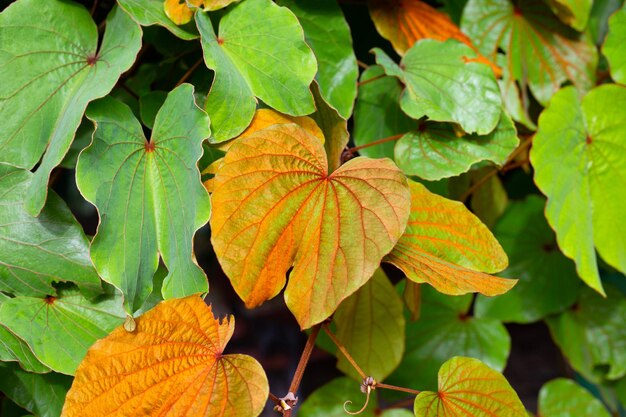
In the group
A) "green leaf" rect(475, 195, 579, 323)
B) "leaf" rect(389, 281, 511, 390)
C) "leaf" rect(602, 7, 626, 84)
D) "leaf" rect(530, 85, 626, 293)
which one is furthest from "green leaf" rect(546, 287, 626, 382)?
"leaf" rect(602, 7, 626, 84)

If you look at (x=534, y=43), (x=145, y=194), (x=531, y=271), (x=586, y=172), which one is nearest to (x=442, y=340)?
(x=531, y=271)

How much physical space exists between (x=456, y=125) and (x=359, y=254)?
0.86ft

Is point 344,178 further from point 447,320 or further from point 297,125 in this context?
point 447,320

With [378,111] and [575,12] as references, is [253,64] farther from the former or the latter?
[575,12]

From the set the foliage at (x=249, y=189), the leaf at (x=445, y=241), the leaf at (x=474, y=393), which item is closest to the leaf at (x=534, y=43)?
the foliage at (x=249, y=189)

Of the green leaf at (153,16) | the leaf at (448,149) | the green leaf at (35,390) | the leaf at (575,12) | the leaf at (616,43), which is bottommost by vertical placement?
the green leaf at (35,390)

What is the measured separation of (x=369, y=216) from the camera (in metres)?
0.53

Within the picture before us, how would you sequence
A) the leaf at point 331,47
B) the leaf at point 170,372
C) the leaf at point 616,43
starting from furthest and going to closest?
the leaf at point 616,43, the leaf at point 331,47, the leaf at point 170,372

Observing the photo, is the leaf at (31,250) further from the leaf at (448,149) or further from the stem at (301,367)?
the leaf at (448,149)

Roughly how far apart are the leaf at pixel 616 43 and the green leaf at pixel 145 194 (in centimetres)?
56

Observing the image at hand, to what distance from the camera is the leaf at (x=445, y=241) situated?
1.88 feet

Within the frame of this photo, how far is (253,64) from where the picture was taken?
608 mm

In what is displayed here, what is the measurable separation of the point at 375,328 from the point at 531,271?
36cm

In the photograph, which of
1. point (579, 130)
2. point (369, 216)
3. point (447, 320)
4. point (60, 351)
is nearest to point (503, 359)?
point (447, 320)
